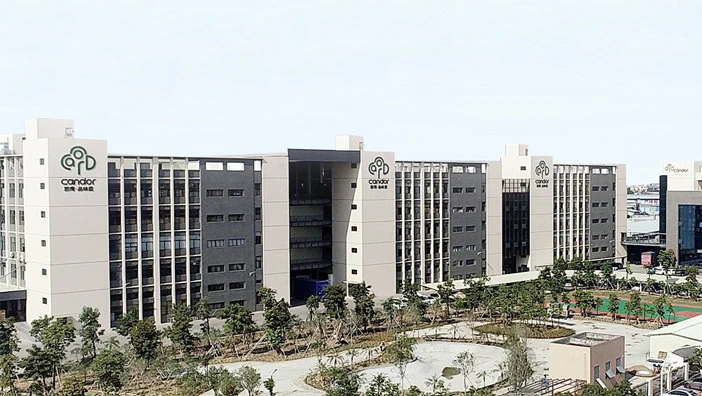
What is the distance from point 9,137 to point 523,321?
27.1 m

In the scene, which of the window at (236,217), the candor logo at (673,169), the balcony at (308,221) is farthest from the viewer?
the candor logo at (673,169)

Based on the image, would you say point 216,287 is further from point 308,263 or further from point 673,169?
point 673,169

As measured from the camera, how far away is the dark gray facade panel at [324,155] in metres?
41.4

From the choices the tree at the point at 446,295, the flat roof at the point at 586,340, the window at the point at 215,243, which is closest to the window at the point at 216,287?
the window at the point at 215,243

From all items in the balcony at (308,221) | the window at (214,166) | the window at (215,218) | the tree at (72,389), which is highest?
the window at (214,166)

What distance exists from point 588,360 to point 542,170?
32.5 m

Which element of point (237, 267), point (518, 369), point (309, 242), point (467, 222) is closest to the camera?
point (518, 369)

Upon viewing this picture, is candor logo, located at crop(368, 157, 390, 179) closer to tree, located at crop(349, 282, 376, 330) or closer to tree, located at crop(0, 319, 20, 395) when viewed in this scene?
tree, located at crop(349, 282, 376, 330)

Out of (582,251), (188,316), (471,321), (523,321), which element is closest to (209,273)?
(188,316)

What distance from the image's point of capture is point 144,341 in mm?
27844

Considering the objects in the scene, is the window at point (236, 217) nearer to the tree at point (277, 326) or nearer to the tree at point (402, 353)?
the tree at point (277, 326)

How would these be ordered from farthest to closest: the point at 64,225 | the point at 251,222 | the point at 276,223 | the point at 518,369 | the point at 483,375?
the point at 276,223
the point at 251,222
the point at 64,225
the point at 483,375
the point at 518,369

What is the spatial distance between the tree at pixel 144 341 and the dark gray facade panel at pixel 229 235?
32.0ft

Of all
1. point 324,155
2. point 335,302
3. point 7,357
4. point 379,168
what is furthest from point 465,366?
point 379,168
